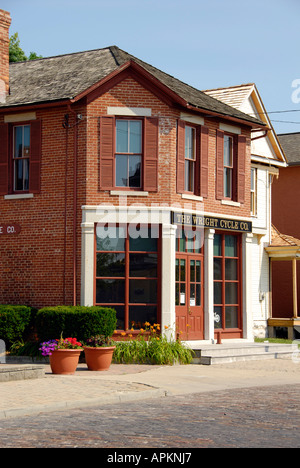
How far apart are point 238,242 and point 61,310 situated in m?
7.17

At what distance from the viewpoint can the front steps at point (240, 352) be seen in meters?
19.0

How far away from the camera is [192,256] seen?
21.1 meters

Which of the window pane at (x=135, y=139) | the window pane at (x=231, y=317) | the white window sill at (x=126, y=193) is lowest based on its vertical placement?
the window pane at (x=231, y=317)

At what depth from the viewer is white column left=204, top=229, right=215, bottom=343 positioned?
70.3 ft

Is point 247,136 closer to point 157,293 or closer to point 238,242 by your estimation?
point 238,242

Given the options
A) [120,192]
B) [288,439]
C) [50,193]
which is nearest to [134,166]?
[120,192]

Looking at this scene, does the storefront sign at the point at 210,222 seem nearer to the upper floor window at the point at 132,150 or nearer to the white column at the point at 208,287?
the white column at the point at 208,287

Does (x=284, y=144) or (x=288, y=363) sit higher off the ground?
(x=284, y=144)

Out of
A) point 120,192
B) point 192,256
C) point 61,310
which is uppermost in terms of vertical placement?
point 120,192

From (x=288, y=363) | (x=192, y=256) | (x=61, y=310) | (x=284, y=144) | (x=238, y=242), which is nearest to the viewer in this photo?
(x=61, y=310)

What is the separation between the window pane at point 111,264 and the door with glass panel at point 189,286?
1.77m

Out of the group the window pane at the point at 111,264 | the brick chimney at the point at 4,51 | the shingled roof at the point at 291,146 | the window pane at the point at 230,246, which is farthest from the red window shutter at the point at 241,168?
the shingled roof at the point at 291,146

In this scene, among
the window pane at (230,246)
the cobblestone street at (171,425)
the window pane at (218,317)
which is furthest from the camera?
the window pane at (230,246)

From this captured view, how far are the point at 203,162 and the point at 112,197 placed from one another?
3.22m
